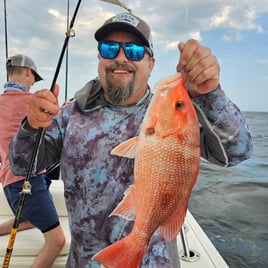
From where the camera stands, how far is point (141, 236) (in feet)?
4.12

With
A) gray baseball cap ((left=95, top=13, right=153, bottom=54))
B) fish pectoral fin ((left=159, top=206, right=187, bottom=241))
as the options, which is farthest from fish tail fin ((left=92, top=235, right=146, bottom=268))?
gray baseball cap ((left=95, top=13, right=153, bottom=54))

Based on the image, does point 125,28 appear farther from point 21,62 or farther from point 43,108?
point 21,62

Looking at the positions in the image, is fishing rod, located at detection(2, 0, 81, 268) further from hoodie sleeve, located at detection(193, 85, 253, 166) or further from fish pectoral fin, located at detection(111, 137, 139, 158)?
hoodie sleeve, located at detection(193, 85, 253, 166)

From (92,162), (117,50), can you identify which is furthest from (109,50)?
(92,162)

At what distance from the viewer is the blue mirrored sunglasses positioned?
1818mm

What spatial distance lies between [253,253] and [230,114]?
5599 millimetres

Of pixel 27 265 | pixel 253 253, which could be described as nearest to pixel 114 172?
pixel 27 265

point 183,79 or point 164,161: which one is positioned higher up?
point 183,79

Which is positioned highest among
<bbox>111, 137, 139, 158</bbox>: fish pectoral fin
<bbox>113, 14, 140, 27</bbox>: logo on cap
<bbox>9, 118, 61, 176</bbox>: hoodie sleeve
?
<bbox>113, 14, 140, 27</bbox>: logo on cap

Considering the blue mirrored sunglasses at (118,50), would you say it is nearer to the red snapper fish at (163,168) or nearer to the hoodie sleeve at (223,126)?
the hoodie sleeve at (223,126)

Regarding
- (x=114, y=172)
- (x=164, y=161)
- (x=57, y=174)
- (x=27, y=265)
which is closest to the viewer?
(x=164, y=161)

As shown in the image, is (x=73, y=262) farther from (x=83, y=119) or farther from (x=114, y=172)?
(x=83, y=119)

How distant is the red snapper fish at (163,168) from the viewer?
3.99 feet

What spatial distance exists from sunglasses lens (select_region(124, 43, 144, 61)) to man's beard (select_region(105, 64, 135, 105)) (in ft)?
0.19
